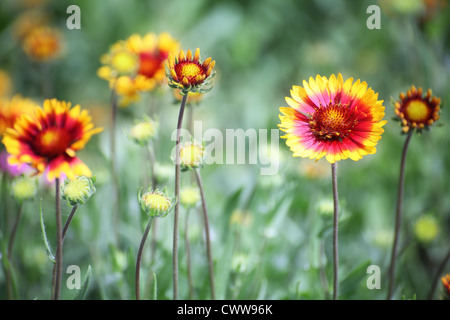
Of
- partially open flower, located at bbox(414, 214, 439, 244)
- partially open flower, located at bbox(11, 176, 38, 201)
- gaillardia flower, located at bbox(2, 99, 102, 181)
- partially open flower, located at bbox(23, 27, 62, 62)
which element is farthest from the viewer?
partially open flower, located at bbox(23, 27, 62, 62)

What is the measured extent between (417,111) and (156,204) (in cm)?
31

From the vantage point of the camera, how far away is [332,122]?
1.44ft

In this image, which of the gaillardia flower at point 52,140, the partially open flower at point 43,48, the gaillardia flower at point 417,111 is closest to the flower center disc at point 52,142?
the gaillardia flower at point 52,140

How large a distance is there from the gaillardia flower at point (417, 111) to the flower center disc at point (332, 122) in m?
0.07

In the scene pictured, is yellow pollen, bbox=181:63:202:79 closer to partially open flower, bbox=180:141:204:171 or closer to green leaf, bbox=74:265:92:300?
partially open flower, bbox=180:141:204:171

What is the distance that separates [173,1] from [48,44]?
0.63m

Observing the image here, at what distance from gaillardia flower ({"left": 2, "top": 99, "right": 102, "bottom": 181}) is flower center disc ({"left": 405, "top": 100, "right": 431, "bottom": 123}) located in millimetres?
348

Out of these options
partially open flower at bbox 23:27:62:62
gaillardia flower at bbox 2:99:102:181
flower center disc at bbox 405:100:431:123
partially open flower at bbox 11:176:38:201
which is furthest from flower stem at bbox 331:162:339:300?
partially open flower at bbox 23:27:62:62

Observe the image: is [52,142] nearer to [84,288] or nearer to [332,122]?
[84,288]

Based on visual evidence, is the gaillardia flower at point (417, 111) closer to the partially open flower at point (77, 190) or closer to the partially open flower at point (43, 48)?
the partially open flower at point (77, 190)

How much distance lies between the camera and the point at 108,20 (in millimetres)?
1389

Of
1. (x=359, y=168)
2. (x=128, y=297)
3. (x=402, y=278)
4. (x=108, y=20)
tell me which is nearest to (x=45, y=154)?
(x=128, y=297)

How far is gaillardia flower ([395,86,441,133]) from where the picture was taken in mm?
464

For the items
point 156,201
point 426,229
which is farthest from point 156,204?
point 426,229
